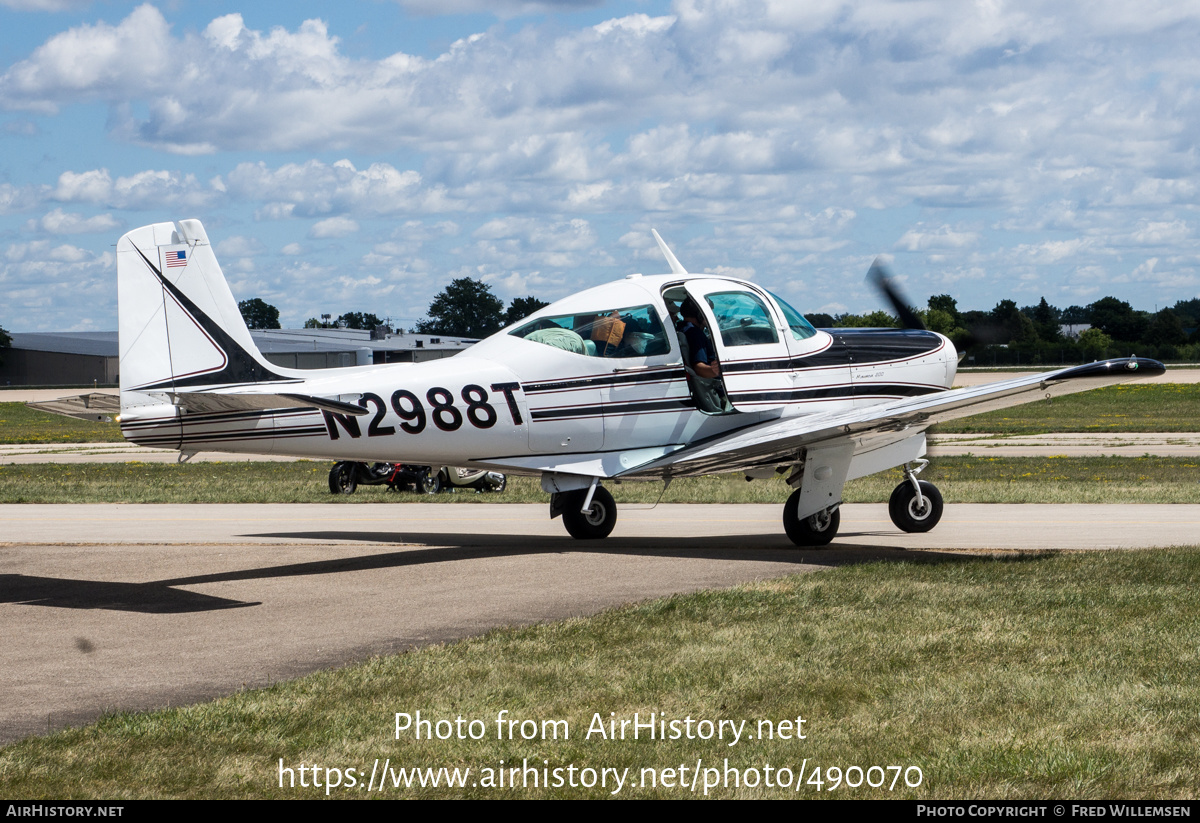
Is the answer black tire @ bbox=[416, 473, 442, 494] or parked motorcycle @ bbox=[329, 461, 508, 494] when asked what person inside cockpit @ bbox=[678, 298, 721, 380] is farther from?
black tire @ bbox=[416, 473, 442, 494]

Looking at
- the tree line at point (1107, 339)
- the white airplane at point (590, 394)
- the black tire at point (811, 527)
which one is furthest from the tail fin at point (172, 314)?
the tree line at point (1107, 339)

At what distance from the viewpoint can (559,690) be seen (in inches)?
276

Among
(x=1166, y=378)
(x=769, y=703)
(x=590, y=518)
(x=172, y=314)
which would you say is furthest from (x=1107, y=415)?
(x=769, y=703)

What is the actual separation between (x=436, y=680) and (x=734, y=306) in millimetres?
7350

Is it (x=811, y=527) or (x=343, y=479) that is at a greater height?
(x=343, y=479)

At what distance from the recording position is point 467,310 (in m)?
152

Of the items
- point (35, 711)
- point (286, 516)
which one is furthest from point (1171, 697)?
point (286, 516)

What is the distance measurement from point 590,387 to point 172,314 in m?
4.36

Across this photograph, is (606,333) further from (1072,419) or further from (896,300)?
(1072,419)

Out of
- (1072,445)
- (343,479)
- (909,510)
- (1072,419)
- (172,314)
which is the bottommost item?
(1072,445)

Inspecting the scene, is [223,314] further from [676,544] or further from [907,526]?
[907,526]

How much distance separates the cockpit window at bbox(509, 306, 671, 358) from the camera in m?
13.4

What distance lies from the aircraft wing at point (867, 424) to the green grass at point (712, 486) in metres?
6.30

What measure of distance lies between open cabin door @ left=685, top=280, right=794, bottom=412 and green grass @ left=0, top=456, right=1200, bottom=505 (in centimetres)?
628
